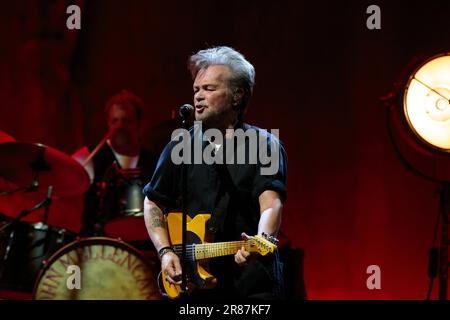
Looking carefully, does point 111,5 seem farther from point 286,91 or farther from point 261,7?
point 286,91

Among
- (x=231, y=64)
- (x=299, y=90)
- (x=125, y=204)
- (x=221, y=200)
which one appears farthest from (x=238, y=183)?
(x=299, y=90)

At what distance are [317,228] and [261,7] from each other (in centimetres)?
207

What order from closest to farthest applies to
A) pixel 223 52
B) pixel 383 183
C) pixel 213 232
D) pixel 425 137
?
pixel 213 232, pixel 223 52, pixel 425 137, pixel 383 183

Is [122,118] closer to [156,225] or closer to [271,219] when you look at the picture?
[156,225]

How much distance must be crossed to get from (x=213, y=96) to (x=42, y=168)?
2644 millimetres

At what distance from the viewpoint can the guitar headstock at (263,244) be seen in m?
2.63

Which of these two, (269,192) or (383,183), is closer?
(269,192)

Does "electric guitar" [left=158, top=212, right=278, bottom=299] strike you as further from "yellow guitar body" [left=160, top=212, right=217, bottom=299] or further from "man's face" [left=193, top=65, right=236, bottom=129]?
"man's face" [left=193, top=65, right=236, bottom=129]

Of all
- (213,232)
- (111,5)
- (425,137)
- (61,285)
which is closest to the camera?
(213,232)

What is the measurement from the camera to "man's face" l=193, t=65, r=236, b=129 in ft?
9.94

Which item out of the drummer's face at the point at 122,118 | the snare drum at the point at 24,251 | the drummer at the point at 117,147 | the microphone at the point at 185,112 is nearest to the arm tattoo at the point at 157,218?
the microphone at the point at 185,112

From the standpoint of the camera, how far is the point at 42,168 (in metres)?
5.26

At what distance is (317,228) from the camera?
604 centimetres

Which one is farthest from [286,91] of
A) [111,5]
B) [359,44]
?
[111,5]
